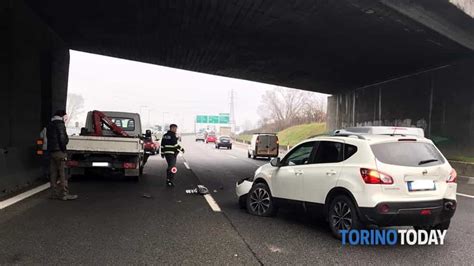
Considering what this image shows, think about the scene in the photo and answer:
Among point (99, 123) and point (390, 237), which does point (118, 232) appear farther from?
point (99, 123)

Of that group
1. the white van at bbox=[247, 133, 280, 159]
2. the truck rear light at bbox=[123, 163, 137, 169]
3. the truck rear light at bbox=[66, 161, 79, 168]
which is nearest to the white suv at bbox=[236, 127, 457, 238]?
the truck rear light at bbox=[123, 163, 137, 169]

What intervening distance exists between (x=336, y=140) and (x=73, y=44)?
52.2 ft

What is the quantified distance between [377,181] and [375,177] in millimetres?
59

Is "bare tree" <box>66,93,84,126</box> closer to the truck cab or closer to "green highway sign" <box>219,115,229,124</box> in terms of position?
"green highway sign" <box>219,115,229,124</box>

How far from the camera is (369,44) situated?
16.7 m

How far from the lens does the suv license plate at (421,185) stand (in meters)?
5.95

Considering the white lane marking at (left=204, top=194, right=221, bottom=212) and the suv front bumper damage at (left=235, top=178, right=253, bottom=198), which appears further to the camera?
the white lane marking at (left=204, top=194, right=221, bottom=212)

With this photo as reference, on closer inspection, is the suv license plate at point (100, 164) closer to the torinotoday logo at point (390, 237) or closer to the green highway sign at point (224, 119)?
the torinotoday logo at point (390, 237)

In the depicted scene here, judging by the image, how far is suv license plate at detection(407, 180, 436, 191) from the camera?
5.95 m

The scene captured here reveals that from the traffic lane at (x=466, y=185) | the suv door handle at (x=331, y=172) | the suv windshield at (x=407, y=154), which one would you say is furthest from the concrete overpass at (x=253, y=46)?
the suv door handle at (x=331, y=172)

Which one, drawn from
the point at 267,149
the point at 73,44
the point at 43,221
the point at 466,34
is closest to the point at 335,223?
the point at 43,221

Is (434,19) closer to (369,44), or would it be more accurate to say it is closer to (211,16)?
(369,44)

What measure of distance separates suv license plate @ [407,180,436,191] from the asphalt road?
81cm

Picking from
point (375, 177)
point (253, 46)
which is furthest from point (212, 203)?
point (253, 46)
